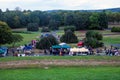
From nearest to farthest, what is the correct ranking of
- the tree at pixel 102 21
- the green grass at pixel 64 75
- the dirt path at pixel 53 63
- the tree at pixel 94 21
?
the green grass at pixel 64 75 < the dirt path at pixel 53 63 < the tree at pixel 94 21 < the tree at pixel 102 21

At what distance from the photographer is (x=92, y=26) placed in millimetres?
113312

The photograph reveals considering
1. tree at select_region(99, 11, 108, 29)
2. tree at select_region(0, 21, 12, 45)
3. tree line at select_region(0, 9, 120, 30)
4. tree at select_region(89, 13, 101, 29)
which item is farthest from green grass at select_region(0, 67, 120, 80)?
tree at select_region(99, 11, 108, 29)

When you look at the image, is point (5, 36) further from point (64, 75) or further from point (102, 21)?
point (102, 21)

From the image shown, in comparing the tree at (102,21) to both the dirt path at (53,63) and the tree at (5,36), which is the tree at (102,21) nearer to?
the tree at (5,36)

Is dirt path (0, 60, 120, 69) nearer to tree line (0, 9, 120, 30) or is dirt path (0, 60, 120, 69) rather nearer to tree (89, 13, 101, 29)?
tree (89, 13, 101, 29)

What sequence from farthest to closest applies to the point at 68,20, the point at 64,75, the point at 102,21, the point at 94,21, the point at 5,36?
the point at 68,20
the point at 102,21
the point at 94,21
the point at 5,36
the point at 64,75

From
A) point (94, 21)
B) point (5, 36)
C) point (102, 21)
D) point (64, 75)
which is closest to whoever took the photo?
point (64, 75)

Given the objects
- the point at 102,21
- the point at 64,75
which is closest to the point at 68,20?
the point at 102,21

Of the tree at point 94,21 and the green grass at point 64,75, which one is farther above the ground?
the green grass at point 64,75

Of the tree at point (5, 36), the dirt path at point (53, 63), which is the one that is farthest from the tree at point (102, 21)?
the dirt path at point (53, 63)

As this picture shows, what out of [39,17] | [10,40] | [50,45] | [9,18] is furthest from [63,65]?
[39,17]

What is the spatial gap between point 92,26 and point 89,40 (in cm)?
5935

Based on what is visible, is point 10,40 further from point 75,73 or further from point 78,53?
point 75,73

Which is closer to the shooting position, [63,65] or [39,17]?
[63,65]
